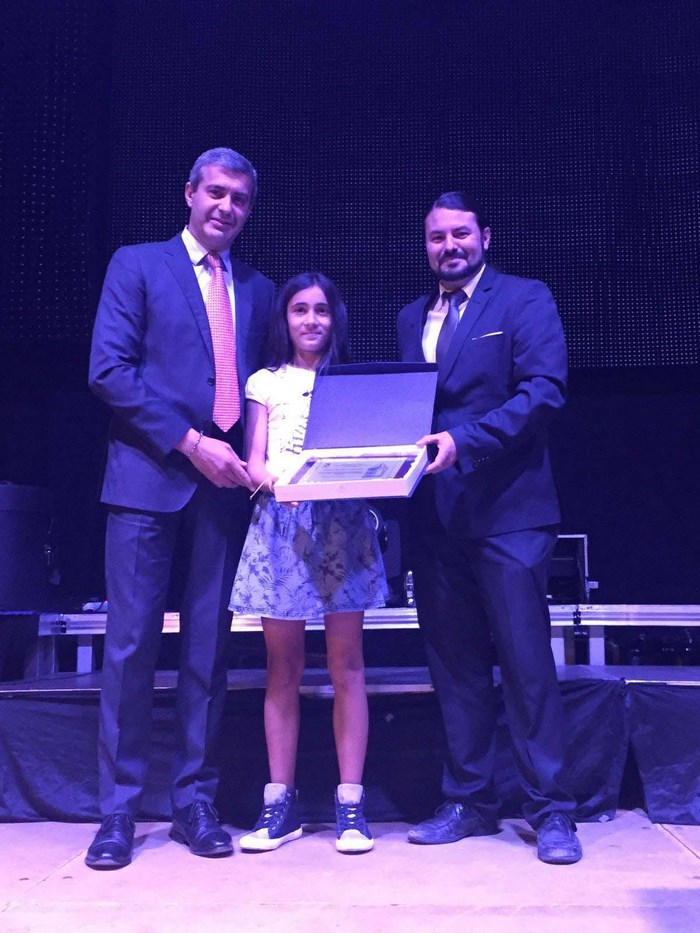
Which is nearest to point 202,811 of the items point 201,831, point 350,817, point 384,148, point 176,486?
point 201,831

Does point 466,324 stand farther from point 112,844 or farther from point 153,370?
point 112,844

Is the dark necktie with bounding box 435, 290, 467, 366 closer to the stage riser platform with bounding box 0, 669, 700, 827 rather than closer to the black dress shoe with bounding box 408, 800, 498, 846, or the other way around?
the stage riser platform with bounding box 0, 669, 700, 827

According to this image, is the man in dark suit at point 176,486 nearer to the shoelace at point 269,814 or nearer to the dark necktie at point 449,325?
the shoelace at point 269,814

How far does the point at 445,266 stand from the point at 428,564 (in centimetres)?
79

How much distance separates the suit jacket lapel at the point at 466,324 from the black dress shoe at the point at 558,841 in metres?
1.12

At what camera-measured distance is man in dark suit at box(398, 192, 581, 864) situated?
251 cm

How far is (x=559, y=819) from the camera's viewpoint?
2447 millimetres

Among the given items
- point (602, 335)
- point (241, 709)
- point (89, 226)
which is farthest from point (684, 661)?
point (89, 226)

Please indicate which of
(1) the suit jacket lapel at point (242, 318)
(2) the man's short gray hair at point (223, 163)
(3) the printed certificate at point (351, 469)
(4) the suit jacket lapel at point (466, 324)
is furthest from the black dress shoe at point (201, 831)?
(2) the man's short gray hair at point (223, 163)

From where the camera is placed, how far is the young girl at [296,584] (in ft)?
8.34

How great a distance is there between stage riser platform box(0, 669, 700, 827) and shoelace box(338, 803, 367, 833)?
0.27 meters

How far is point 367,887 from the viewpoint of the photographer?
2191mm

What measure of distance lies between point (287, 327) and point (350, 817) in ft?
4.14

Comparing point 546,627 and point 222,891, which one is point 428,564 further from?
point 222,891
